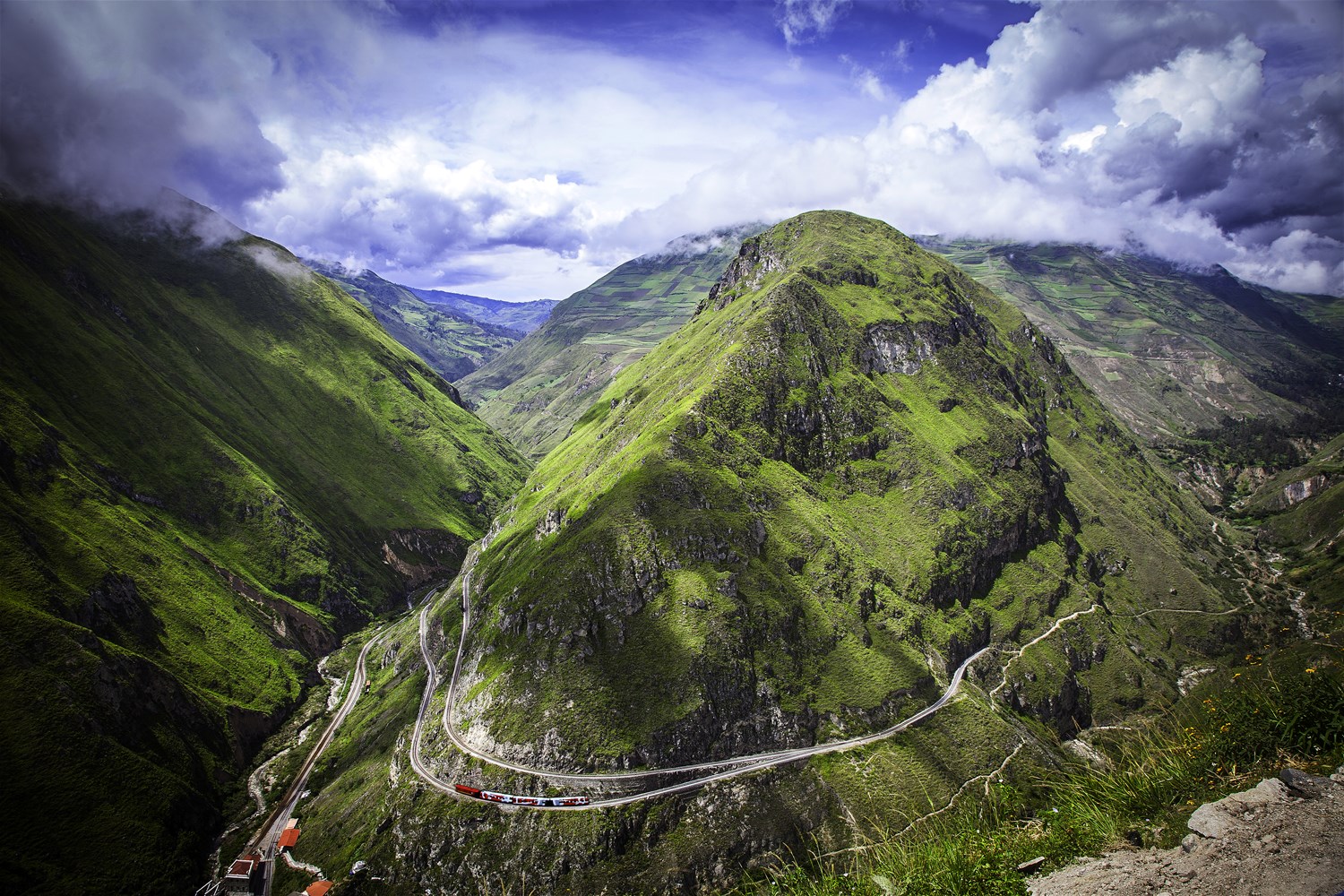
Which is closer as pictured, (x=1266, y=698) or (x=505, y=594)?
(x=1266, y=698)

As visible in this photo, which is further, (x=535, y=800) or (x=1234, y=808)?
(x=535, y=800)

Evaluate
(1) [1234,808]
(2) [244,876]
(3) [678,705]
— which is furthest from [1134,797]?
(2) [244,876]

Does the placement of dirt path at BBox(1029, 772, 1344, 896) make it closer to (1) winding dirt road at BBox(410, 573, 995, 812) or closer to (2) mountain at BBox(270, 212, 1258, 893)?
(2) mountain at BBox(270, 212, 1258, 893)

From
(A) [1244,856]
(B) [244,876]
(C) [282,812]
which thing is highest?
(A) [1244,856]

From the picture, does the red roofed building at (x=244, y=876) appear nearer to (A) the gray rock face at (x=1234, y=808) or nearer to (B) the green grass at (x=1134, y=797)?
(B) the green grass at (x=1134, y=797)

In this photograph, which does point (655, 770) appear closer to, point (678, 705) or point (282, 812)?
point (678, 705)

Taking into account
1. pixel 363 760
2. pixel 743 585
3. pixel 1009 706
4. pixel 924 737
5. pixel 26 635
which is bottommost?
pixel 1009 706

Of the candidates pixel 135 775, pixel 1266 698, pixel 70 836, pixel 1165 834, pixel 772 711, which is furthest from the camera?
pixel 772 711

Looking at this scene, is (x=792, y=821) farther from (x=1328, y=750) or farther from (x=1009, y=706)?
(x=1328, y=750)

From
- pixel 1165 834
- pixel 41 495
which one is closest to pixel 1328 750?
pixel 1165 834
